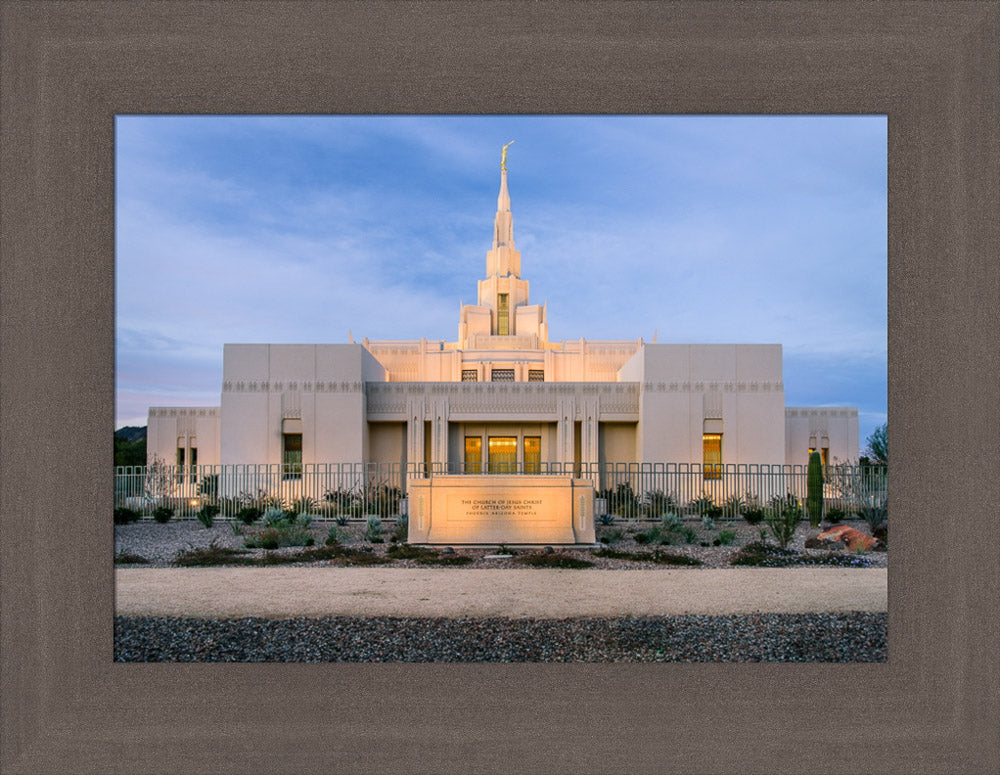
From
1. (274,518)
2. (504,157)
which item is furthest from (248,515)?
(504,157)

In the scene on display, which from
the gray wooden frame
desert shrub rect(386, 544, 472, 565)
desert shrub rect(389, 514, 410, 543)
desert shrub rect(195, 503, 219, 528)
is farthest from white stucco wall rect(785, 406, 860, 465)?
the gray wooden frame

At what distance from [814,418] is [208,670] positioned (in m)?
23.8

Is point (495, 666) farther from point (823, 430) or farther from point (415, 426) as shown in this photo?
point (823, 430)

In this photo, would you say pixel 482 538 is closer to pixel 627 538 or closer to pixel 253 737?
pixel 627 538

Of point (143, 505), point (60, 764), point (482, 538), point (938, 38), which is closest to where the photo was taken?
point (60, 764)

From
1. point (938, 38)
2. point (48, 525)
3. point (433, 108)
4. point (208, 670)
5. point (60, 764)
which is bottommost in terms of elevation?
point (60, 764)

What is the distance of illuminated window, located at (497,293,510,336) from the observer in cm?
3584

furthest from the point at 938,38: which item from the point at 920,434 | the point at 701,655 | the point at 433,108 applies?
the point at 701,655

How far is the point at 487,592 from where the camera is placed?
7324mm

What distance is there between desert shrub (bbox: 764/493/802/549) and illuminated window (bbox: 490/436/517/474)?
907cm

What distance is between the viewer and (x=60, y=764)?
128 inches

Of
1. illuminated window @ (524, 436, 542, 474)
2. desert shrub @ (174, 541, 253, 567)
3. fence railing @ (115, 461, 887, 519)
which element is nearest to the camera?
desert shrub @ (174, 541, 253, 567)

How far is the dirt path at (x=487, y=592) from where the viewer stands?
6457mm

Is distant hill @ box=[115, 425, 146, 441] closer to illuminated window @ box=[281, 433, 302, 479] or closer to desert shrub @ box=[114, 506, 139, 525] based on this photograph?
illuminated window @ box=[281, 433, 302, 479]
